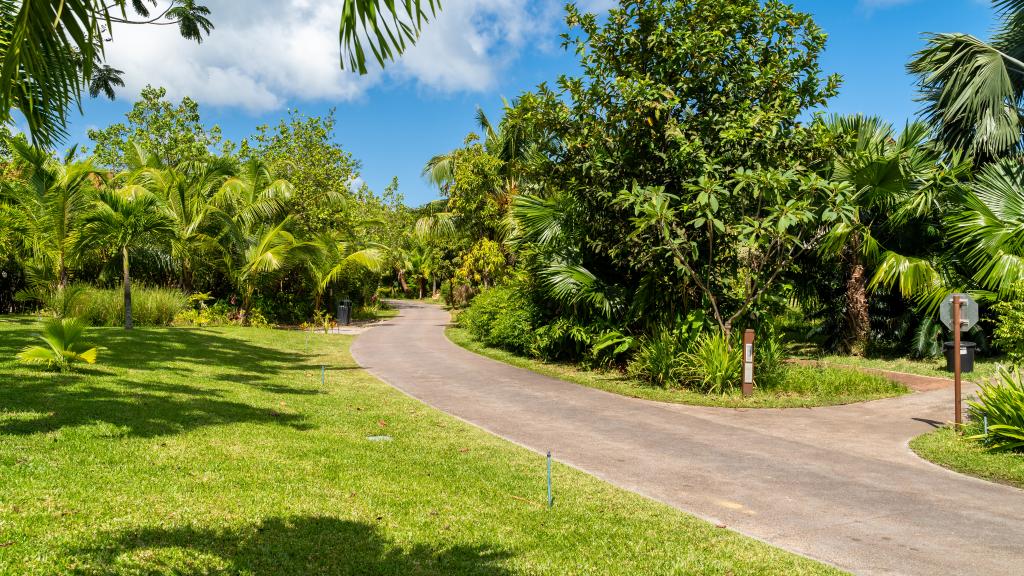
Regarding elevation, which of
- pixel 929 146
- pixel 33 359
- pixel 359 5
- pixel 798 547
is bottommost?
pixel 798 547

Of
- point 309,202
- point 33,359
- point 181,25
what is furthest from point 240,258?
point 33,359

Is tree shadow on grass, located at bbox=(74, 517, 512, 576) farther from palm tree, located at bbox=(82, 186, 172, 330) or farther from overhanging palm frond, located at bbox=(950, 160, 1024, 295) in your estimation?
palm tree, located at bbox=(82, 186, 172, 330)

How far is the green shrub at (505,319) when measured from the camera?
17797mm

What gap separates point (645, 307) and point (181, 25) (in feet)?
37.6

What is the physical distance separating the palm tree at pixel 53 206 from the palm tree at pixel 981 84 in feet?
75.1

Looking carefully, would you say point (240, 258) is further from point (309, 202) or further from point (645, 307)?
point (645, 307)

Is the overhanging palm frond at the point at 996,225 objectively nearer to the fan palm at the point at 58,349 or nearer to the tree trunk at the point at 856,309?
the tree trunk at the point at 856,309

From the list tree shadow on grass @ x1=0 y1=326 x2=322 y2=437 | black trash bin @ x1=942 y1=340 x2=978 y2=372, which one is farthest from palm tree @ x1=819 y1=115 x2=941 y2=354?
tree shadow on grass @ x1=0 y1=326 x2=322 y2=437

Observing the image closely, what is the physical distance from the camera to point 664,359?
12500 millimetres

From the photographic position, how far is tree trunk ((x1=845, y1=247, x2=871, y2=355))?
16531mm

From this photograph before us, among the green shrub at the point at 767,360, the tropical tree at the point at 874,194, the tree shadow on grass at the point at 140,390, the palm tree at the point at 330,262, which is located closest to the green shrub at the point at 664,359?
the green shrub at the point at 767,360

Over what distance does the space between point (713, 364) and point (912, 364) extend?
269 inches

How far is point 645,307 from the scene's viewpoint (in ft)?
45.0

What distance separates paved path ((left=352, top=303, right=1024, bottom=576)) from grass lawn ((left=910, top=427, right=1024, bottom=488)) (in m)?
0.23
